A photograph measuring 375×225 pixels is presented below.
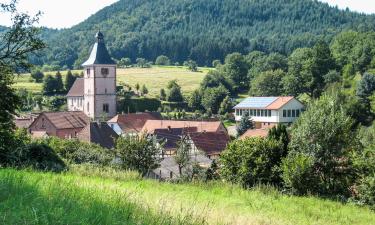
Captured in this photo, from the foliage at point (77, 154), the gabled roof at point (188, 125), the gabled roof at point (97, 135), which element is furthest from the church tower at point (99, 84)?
the foliage at point (77, 154)

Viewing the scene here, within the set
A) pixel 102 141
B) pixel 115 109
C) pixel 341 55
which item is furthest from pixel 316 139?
pixel 341 55

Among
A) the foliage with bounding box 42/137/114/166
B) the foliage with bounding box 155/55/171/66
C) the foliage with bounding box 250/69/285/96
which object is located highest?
the foliage with bounding box 155/55/171/66

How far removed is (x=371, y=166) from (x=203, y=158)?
735 inches

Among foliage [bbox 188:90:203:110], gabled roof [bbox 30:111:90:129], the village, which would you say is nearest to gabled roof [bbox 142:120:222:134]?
the village

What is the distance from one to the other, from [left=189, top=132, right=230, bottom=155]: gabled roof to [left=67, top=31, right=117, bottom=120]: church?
29634mm

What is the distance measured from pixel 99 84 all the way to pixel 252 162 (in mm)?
60056

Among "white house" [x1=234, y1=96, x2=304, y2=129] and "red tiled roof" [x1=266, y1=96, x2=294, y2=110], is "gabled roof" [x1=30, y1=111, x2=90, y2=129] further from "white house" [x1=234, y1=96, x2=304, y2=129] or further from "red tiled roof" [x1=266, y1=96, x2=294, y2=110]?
"red tiled roof" [x1=266, y1=96, x2=294, y2=110]

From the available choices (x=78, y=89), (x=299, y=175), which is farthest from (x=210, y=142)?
(x=78, y=89)

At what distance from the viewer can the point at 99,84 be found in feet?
261

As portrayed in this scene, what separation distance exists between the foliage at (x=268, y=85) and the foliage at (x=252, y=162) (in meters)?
73.1

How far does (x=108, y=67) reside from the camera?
8000cm

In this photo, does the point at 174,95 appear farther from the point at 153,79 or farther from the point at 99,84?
the point at 153,79

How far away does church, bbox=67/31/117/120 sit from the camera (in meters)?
78.9

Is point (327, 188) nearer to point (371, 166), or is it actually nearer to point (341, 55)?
point (371, 166)
